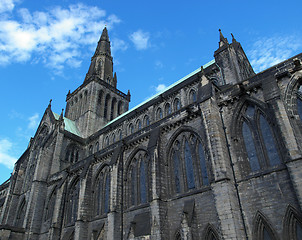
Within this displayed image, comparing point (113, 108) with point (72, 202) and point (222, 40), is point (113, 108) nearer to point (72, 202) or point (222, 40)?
point (72, 202)

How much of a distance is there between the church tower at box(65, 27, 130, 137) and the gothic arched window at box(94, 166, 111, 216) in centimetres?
1566

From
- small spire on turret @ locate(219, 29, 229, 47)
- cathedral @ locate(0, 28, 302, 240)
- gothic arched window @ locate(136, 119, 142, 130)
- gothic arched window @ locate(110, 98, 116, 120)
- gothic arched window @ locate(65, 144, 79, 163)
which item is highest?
gothic arched window @ locate(110, 98, 116, 120)

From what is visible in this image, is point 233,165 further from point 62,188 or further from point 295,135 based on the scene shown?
point 62,188

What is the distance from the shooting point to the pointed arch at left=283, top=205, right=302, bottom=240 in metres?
11.0

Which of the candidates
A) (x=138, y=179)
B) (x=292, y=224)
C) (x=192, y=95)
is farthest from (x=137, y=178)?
(x=292, y=224)

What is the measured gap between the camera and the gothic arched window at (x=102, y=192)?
2167cm

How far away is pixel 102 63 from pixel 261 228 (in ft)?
139

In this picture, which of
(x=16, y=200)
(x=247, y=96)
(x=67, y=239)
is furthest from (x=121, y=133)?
(x=247, y=96)

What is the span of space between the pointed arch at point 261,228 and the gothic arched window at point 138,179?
27.0 feet

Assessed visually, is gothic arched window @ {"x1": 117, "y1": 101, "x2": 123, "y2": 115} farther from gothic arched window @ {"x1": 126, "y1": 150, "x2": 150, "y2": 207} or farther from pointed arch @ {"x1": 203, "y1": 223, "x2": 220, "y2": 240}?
pointed arch @ {"x1": 203, "y1": 223, "x2": 220, "y2": 240}

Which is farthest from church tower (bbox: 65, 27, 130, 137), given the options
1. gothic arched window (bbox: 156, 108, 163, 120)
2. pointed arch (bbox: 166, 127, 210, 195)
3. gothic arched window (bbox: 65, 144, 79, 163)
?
pointed arch (bbox: 166, 127, 210, 195)

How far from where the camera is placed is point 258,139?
1395 centimetres

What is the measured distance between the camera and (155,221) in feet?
50.2

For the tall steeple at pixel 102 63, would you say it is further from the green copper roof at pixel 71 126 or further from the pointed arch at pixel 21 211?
the pointed arch at pixel 21 211
